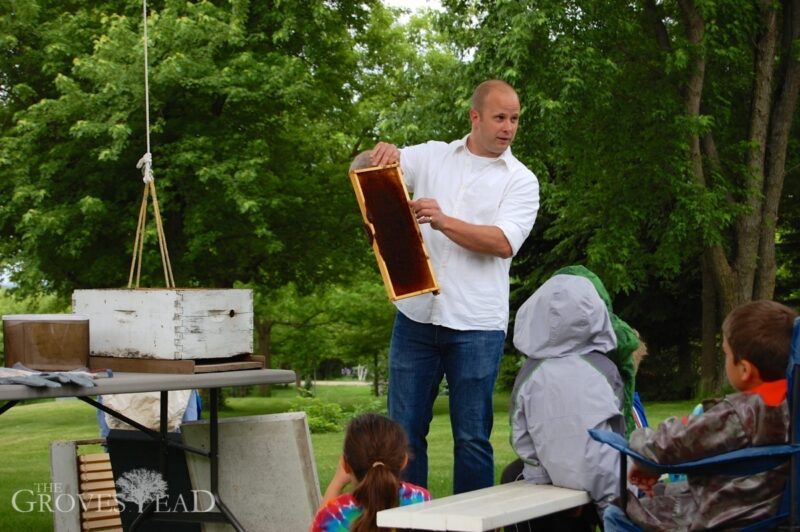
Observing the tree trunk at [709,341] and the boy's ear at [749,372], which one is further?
the tree trunk at [709,341]

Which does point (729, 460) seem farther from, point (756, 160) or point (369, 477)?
point (756, 160)

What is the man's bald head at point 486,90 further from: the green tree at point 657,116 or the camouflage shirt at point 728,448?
the green tree at point 657,116

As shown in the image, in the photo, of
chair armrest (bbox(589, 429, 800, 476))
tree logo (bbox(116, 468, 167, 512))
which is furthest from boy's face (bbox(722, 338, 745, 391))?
tree logo (bbox(116, 468, 167, 512))

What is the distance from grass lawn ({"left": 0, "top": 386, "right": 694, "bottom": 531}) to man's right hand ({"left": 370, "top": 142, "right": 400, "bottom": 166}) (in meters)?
3.44

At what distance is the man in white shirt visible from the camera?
14.9ft

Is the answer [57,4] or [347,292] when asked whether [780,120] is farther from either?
[57,4]

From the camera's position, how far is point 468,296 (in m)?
4.55

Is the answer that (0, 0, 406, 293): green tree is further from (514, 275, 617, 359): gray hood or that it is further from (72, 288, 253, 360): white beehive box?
(514, 275, 617, 359): gray hood

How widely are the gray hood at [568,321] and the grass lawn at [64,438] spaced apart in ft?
12.8

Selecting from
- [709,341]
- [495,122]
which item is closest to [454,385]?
[495,122]

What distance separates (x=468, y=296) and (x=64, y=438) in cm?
1472

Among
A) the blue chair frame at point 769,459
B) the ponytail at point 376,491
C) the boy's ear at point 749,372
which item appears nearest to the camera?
the blue chair frame at point 769,459

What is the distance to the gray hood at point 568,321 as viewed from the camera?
3795mm

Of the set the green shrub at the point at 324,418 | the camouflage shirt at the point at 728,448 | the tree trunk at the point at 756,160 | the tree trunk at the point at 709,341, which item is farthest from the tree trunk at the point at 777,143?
the camouflage shirt at the point at 728,448
